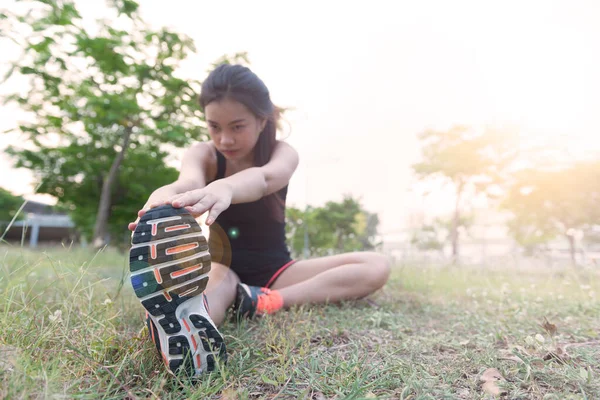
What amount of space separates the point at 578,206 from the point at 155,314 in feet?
51.4

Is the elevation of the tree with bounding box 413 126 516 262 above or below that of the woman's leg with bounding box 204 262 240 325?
above

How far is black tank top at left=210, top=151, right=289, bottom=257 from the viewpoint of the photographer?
82.1 inches

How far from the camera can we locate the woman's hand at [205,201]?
1084mm

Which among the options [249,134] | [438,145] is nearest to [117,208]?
[249,134]

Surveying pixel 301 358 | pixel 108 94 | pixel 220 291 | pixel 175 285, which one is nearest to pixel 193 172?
pixel 220 291

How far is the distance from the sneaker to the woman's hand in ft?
0.10

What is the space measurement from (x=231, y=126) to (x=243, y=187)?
1.48ft

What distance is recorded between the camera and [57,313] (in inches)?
46.4

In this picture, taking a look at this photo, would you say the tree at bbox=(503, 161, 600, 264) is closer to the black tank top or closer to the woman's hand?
the black tank top

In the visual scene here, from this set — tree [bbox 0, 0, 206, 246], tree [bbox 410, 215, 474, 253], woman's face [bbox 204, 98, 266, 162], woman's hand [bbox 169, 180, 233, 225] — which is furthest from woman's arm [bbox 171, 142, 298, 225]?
tree [bbox 410, 215, 474, 253]

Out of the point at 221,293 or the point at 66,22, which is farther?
the point at 66,22

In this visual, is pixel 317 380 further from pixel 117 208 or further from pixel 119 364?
pixel 117 208

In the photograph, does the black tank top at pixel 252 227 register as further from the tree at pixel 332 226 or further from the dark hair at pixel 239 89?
the tree at pixel 332 226

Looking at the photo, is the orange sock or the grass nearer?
the grass
